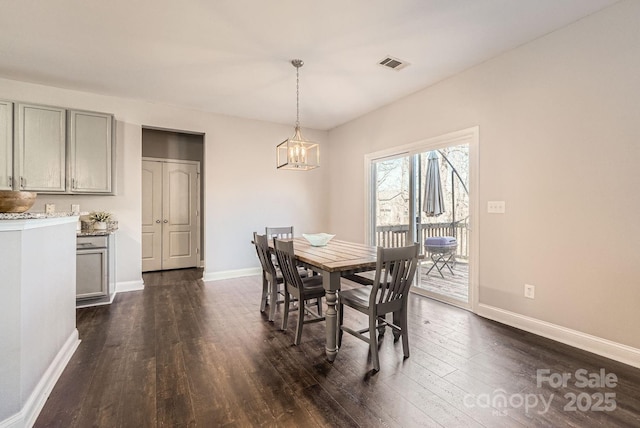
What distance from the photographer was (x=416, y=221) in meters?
4.13

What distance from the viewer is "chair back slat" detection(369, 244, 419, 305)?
6.65 feet

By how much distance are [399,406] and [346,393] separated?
1.09 ft

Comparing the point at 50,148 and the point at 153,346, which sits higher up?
the point at 50,148

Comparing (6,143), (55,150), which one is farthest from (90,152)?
(6,143)

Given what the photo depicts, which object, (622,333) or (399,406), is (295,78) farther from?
(622,333)

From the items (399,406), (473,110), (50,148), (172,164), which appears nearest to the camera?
(399,406)

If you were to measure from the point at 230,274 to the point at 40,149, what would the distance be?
3.03 meters

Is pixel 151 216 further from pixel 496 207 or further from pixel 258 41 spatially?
pixel 496 207

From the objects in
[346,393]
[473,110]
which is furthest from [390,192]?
[346,393]

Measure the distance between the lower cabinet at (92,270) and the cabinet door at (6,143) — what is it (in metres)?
1.08

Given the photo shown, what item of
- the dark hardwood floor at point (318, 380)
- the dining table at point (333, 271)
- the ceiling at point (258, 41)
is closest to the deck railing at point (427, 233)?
the dark hardwood floor at point (318, 380)

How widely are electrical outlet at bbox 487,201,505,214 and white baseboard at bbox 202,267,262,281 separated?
3.82m

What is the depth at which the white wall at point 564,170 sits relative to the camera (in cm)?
227

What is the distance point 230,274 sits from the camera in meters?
5.04
